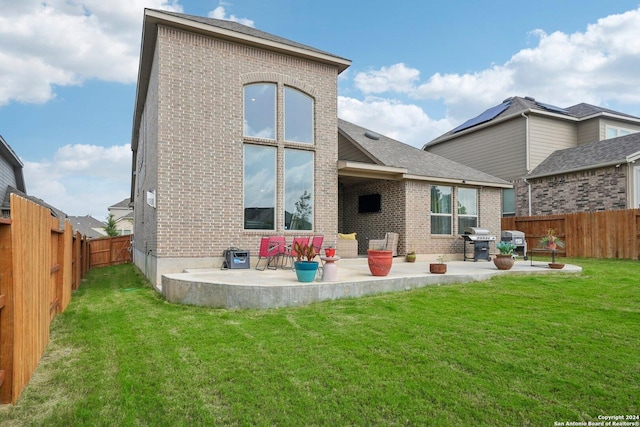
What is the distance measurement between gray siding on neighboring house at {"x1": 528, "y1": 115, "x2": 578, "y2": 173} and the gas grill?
8.74 m

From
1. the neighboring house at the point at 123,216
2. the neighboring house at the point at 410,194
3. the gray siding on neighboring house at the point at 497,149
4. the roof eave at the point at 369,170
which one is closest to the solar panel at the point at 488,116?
the gray siding on neighboring house at the point at 497,149

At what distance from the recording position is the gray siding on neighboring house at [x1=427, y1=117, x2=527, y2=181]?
20.3 metres

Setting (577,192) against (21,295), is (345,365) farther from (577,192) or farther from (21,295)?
(577,192)

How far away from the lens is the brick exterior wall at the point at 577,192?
1648 cm

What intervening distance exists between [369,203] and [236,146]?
614 cm

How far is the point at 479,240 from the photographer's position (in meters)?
13.3

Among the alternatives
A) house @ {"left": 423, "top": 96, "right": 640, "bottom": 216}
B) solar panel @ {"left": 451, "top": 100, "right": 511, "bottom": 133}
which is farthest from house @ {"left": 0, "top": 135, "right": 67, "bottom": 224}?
solar panel @ {"left": 451, "top": 100, "right": 511, "bottom": 133}

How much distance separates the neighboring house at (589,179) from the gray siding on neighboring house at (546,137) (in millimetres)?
418

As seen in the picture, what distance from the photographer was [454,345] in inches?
177

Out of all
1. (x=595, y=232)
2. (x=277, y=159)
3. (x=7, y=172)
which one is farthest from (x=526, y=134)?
(x=7, y=172)

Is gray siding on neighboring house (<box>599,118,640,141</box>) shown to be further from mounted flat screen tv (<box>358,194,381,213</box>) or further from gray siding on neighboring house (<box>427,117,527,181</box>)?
mounted flat screen tv (<box>358,194,381,213</box>)

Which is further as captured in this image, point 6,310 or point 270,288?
point 270,288

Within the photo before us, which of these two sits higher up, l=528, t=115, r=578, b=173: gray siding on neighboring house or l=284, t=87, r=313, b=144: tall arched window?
l=528, t=115, r=578, b=173: gray siding on neighboring house


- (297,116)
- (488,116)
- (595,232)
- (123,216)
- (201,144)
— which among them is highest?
(488,116)
